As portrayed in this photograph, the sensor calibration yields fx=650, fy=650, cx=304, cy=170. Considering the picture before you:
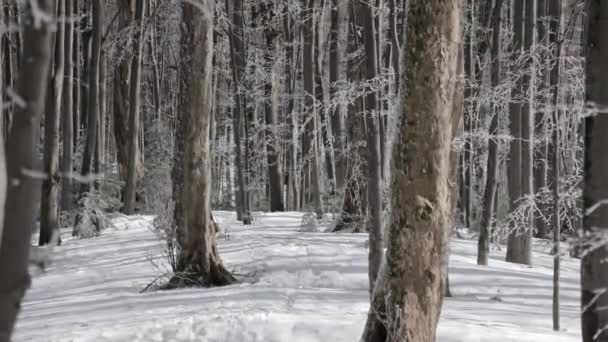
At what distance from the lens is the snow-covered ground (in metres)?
5.71

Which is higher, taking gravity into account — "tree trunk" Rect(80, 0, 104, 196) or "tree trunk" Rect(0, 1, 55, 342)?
"tree trunk" Rect(80, 0, 104, 196)

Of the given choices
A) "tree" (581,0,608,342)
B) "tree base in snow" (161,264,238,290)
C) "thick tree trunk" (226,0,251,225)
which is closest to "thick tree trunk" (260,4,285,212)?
"thick tree trunk" (226,0,251,225)

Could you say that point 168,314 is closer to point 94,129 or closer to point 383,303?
point 383,303

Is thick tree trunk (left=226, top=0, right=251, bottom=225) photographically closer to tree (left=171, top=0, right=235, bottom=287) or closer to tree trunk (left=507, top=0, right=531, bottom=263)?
tree trunk (left=507, top=0, right=531, bottom=263)

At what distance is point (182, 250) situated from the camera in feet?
26.7

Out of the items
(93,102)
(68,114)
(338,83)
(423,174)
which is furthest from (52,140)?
(423,174)

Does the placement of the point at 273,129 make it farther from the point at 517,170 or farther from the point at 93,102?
the point at 517,170

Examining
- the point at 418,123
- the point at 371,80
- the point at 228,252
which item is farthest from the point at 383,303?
the point at 228,252

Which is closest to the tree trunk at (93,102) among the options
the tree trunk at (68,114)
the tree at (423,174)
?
the tree trunk at (68,114)

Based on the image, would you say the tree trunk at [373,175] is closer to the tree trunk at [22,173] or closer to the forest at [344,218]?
the forest at [344,218]

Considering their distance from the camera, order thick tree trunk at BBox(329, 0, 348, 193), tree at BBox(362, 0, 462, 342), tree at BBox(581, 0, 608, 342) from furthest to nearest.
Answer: thick tree trunk at BBox(329, 0, 348, 193) → tree at BBox(362, 0, 462, 342) → tree at BBox(581, 0, 608, 342)

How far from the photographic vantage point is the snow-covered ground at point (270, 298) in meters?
5.71

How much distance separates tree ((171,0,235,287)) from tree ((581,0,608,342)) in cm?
480

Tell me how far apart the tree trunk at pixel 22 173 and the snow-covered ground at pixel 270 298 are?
0.81 meters
